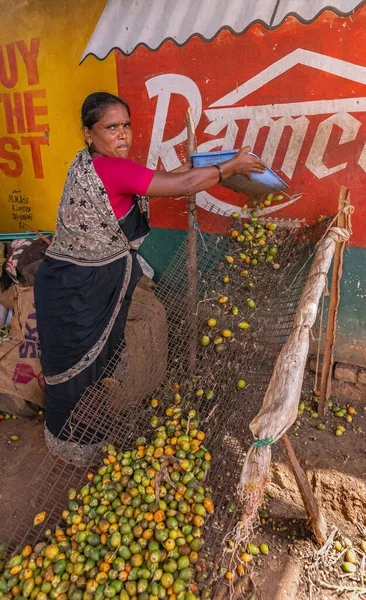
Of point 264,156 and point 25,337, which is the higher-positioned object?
point 264,156

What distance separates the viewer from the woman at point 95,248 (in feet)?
8.21

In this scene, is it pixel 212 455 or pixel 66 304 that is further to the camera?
pixel 66 304

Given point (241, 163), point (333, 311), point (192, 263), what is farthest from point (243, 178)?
point (333, 311)

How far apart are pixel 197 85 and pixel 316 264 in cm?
228

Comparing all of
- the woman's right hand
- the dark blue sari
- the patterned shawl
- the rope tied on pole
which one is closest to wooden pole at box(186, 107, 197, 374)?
the dark blue sari

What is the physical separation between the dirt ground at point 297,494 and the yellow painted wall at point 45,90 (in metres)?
3.08

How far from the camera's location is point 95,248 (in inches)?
108

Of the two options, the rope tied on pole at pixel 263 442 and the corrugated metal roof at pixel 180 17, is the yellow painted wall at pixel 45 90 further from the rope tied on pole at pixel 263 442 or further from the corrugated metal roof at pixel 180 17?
the rope tied on pole at pixel 263 442

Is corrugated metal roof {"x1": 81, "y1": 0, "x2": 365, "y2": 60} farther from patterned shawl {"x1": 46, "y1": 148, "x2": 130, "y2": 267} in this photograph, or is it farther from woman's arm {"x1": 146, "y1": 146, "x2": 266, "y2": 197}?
patterned shawl {"x1": 46, "y1": 148, "x2": 130, "y2": 267}

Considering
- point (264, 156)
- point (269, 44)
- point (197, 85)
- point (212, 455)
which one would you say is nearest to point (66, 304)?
point (212, 455)

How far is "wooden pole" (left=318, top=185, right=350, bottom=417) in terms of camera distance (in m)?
2.86

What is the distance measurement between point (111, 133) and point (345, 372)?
9.94ft

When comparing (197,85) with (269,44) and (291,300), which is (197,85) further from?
(291,300)

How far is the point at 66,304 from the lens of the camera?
9.35 ft
